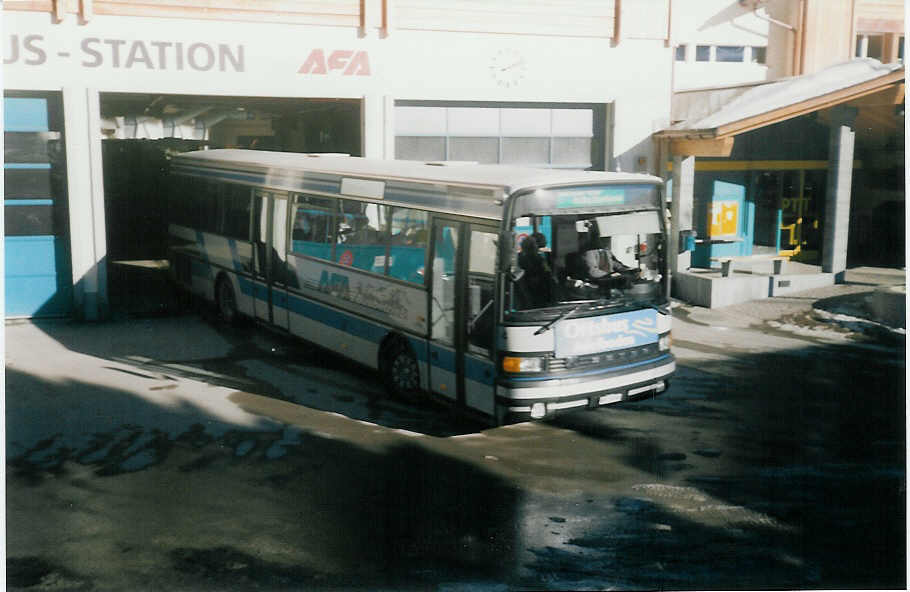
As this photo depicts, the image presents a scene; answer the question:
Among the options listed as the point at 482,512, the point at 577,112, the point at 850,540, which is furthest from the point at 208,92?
the point at 850,540

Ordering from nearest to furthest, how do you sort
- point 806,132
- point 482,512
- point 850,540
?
point 850,540 < point 482,512 < point 806,132

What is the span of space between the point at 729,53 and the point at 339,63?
62.6ft

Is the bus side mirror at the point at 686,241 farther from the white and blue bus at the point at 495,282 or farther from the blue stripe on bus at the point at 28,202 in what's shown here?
the blue stripe on bus at the point at 28,202

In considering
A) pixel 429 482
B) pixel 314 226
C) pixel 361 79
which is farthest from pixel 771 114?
pixel 429 482

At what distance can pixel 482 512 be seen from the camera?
7.64m

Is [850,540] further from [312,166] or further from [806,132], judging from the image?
[806,132]

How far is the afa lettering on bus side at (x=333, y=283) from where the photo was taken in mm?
11352

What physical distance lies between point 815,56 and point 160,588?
2184 centimetres

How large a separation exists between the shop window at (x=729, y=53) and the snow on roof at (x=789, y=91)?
11675mm

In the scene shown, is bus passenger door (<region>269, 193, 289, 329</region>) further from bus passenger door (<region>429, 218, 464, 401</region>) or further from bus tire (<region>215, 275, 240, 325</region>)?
bus passenger door (<region>429, 218, 464, 401</region>)

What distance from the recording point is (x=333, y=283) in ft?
38.0

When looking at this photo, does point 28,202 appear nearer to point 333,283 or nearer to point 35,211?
point 35,211

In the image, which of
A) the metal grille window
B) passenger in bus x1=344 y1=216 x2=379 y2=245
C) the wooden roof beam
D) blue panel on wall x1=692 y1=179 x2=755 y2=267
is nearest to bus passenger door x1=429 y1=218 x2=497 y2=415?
passenger in bus x1=344 y1=216 x2=379 y2=245

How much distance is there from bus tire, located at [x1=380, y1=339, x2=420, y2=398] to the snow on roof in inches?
350
